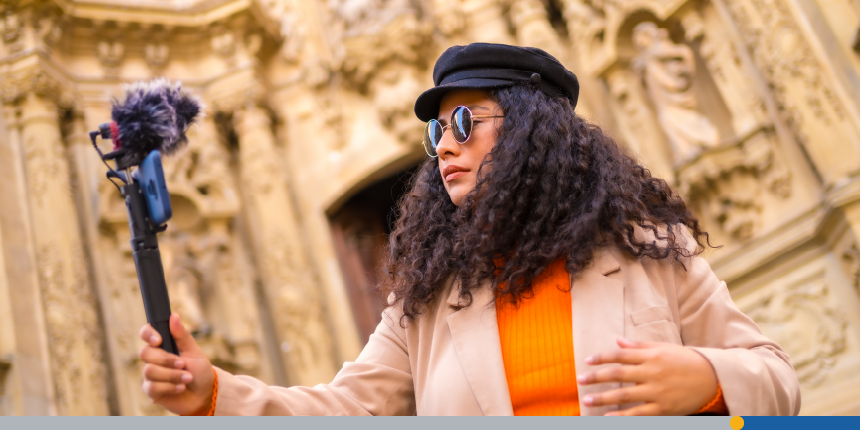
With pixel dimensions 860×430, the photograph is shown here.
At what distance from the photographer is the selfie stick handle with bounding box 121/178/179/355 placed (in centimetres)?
108

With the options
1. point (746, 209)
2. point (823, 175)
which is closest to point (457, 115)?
point (823, 175)

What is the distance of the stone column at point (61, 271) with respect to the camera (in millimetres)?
4320

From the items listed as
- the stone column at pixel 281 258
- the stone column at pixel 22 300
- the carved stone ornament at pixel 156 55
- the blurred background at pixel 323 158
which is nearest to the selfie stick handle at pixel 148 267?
the blurred background at pixel 323 158

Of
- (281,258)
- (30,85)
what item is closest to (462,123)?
(281,258)

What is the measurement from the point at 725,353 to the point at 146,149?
3.20 feet

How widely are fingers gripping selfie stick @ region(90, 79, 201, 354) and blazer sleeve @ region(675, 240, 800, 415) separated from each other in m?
0.83

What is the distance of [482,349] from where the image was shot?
131cm

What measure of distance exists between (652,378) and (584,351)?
17cm

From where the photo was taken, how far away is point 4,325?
400cm

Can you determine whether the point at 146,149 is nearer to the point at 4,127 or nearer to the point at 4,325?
the point at 4,325

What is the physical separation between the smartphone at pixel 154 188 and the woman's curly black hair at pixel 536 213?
533mm

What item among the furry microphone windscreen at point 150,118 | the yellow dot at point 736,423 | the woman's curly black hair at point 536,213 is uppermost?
the furry microphone windscreen at point 150,118

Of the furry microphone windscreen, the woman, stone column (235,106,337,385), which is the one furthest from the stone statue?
the furry microphone windscreen

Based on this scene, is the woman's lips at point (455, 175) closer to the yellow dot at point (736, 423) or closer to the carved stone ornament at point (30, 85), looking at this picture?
the yellow dot at point (736, 423)
